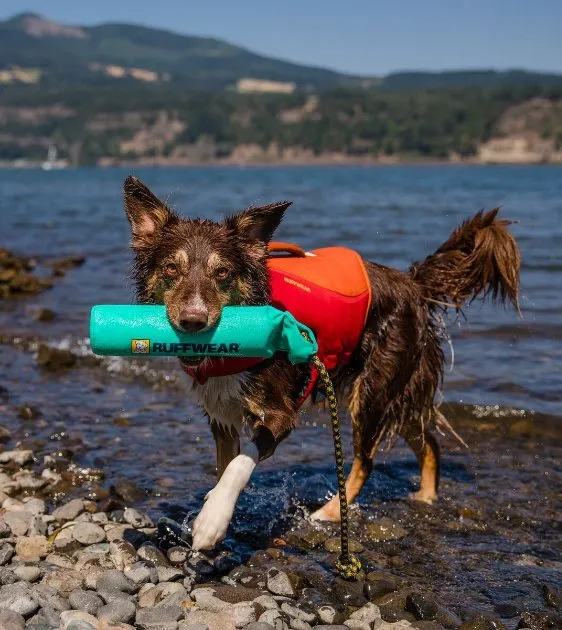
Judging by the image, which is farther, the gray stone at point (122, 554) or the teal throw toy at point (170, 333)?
the gray stone at point (122, 554)

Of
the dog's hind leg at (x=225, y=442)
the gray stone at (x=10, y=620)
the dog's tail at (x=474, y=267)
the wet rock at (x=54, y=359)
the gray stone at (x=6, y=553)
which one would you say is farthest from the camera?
the wet rock at (x=54, y=359)

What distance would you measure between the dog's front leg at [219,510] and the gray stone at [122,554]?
0.75 m

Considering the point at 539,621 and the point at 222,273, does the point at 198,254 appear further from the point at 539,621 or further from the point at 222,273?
the point at 539,621

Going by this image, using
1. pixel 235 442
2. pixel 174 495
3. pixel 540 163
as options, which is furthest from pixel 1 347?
pixel 540 163

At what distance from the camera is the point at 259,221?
17.4 ft

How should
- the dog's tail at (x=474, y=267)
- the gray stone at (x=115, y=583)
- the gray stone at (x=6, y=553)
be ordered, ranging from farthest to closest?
the dog's tail at (x=474, y=267), the gray stone at (x=6, y=553), the gray stone at (x=115, y=583)

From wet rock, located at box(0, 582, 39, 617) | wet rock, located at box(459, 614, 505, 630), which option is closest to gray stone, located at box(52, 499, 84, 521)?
wet rock, located at box(0, 582, 39, 617)

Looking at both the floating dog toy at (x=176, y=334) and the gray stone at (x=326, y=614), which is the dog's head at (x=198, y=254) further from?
the gray stone at (x=326, y=614)

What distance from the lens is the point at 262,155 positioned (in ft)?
651

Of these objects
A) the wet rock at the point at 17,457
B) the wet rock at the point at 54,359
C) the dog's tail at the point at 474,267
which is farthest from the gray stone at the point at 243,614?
the wet rock at the point at 54,359

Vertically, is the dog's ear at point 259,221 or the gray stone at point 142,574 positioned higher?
the dog's ear at point 259,221

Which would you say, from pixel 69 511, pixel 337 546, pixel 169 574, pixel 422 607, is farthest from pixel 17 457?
pixel 422 607

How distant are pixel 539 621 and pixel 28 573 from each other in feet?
9.49

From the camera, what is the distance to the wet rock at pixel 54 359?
10.9m
